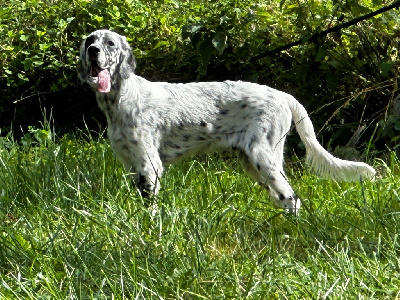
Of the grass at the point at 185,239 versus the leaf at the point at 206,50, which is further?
the leaf at the point at 206,50

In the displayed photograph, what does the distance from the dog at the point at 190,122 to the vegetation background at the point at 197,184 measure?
174 millimetres

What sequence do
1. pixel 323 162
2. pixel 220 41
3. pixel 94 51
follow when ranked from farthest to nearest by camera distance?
pixel 220 41, pixel 323 162, pixel 94 51

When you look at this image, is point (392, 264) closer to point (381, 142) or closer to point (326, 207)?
point (326, 207)

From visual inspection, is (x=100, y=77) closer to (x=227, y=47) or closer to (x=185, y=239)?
(x=185, y=239)

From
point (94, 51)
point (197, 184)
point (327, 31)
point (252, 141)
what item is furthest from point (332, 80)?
point (94, 51)

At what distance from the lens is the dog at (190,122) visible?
Answer: 5.57 meters

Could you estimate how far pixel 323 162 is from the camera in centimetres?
578

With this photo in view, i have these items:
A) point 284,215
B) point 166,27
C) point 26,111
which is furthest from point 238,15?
point 284,215

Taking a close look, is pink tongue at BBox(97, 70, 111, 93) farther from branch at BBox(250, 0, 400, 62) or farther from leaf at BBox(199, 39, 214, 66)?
branch at BBox(250, 0, 400, 62)

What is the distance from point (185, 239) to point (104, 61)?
1723 millimetres

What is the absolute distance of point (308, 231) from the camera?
177 inches

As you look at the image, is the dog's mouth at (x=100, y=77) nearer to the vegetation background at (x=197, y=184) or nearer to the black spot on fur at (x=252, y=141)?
the vegetation background at (x=197, y=184)

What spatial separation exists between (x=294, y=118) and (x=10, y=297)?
2.58 metres

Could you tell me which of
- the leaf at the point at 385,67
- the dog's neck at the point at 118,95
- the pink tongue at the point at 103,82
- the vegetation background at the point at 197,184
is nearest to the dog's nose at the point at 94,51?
the pink tongue at the point at 103,82
